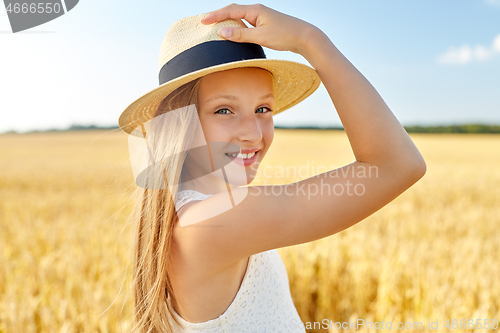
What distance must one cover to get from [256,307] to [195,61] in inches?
33.9

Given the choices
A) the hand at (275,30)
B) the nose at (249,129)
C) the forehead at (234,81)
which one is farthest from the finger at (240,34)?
the nose at (249,129)

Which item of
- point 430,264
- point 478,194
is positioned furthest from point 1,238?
point 478,194

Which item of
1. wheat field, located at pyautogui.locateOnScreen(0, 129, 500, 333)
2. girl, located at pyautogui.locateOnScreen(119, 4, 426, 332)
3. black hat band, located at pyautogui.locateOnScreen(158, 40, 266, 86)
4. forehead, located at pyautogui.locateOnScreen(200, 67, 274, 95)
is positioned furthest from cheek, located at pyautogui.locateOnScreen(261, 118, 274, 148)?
wheat field, located at pyautogui.locateOnScreen(0, 129, 500, 333)

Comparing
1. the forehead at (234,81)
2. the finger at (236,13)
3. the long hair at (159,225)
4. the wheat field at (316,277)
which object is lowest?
the wheat field at (316,277)

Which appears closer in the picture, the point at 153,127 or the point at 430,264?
the point at 153,127

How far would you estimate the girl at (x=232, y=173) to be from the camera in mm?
959

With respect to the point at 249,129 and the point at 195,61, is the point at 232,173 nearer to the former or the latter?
the point at 249,129

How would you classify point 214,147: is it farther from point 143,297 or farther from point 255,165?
point 143,297

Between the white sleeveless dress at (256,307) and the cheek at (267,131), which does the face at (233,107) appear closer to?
the cheek at (267,131)

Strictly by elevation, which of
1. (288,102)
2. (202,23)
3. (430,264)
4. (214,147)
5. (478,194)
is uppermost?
(202,23)

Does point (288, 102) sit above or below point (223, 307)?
above

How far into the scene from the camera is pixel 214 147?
1.21m

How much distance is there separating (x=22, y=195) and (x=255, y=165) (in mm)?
7904

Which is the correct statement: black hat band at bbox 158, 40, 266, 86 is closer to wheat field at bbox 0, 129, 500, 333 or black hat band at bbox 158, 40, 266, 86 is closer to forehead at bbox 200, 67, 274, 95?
forehead at bbox 200, 67, 274, 95
